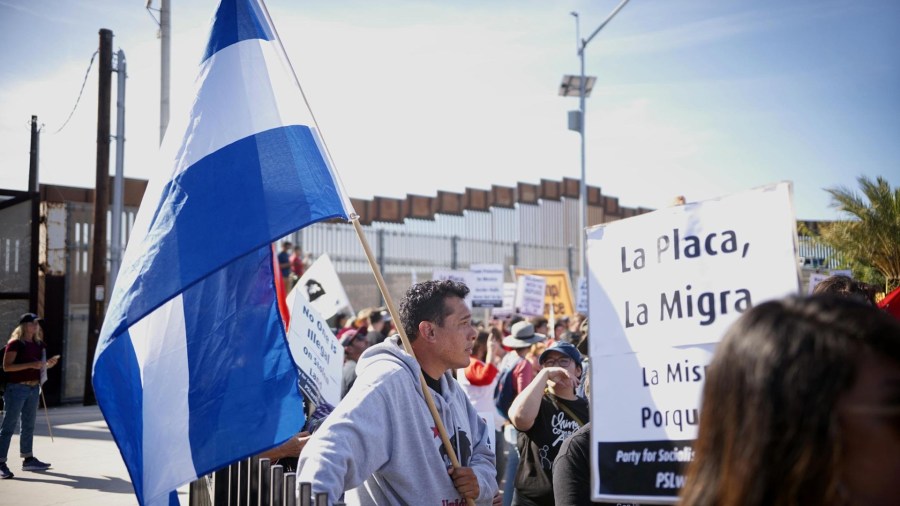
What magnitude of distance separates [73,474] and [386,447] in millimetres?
8051

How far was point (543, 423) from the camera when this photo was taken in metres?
5.26

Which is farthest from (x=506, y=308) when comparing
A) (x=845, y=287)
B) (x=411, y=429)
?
(x=411, y=429)

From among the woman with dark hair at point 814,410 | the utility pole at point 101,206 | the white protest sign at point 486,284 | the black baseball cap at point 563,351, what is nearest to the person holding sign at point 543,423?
the black baseball cap at point 563,351

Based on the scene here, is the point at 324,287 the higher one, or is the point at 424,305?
the point at 324,287

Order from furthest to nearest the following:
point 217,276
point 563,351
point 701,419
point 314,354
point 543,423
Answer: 1. point 314,354
2. point 563,351
3. point 543,423
4. point 217,276
5. point 701,419

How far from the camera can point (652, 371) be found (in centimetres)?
256

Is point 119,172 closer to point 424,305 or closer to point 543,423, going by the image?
point 543,423

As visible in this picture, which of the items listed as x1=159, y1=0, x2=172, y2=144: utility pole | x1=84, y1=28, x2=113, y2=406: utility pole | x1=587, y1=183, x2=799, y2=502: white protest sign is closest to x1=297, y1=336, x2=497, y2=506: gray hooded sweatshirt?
x1=587, y1=183, x2=799, y2=502: white protest sign

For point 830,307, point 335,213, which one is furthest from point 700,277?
point 335,213

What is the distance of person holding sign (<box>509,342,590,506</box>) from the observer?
512 cm

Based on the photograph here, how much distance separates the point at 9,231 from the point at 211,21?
42.6 ft


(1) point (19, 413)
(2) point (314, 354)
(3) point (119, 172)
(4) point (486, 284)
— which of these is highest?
(3) point (119, 172)

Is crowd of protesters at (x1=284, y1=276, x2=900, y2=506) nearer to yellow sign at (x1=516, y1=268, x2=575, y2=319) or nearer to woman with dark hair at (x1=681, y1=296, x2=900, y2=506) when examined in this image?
woman with dark hair at (x1=681, y1=296, x2=900, y2=506)

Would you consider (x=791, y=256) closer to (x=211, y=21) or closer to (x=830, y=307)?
(x=830, y=307)
